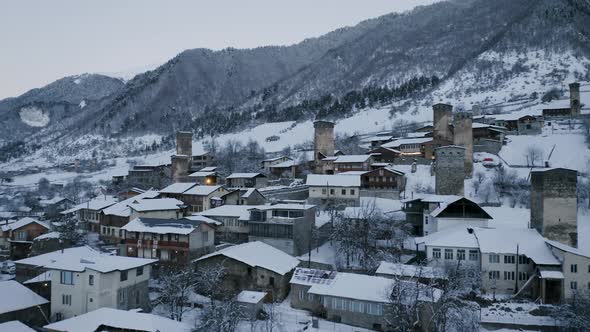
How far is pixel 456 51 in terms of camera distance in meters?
166

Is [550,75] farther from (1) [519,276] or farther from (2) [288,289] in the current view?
(2) [288,289]

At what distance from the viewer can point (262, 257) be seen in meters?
32.1

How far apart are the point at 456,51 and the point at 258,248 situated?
154 meters

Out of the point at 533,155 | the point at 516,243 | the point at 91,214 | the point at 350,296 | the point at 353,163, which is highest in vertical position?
the point at 533,155

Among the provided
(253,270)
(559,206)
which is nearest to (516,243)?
(559,206)

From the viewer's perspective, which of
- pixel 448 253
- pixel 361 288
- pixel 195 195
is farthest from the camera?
pixel 195 195

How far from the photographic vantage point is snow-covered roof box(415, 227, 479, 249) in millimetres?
31281

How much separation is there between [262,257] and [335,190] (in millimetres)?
19001

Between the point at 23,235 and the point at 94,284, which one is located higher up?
the point at 23,235

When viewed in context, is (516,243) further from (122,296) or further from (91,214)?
(91,214)

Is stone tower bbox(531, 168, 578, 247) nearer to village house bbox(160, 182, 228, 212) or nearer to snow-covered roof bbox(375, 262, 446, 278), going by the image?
snow-covered roof bbox(375, 262, 446, 278)

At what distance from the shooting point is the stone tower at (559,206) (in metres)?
31.9

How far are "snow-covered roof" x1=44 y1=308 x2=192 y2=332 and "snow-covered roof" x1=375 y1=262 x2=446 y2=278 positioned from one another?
1311 cm

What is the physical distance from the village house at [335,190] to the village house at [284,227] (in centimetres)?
1100
